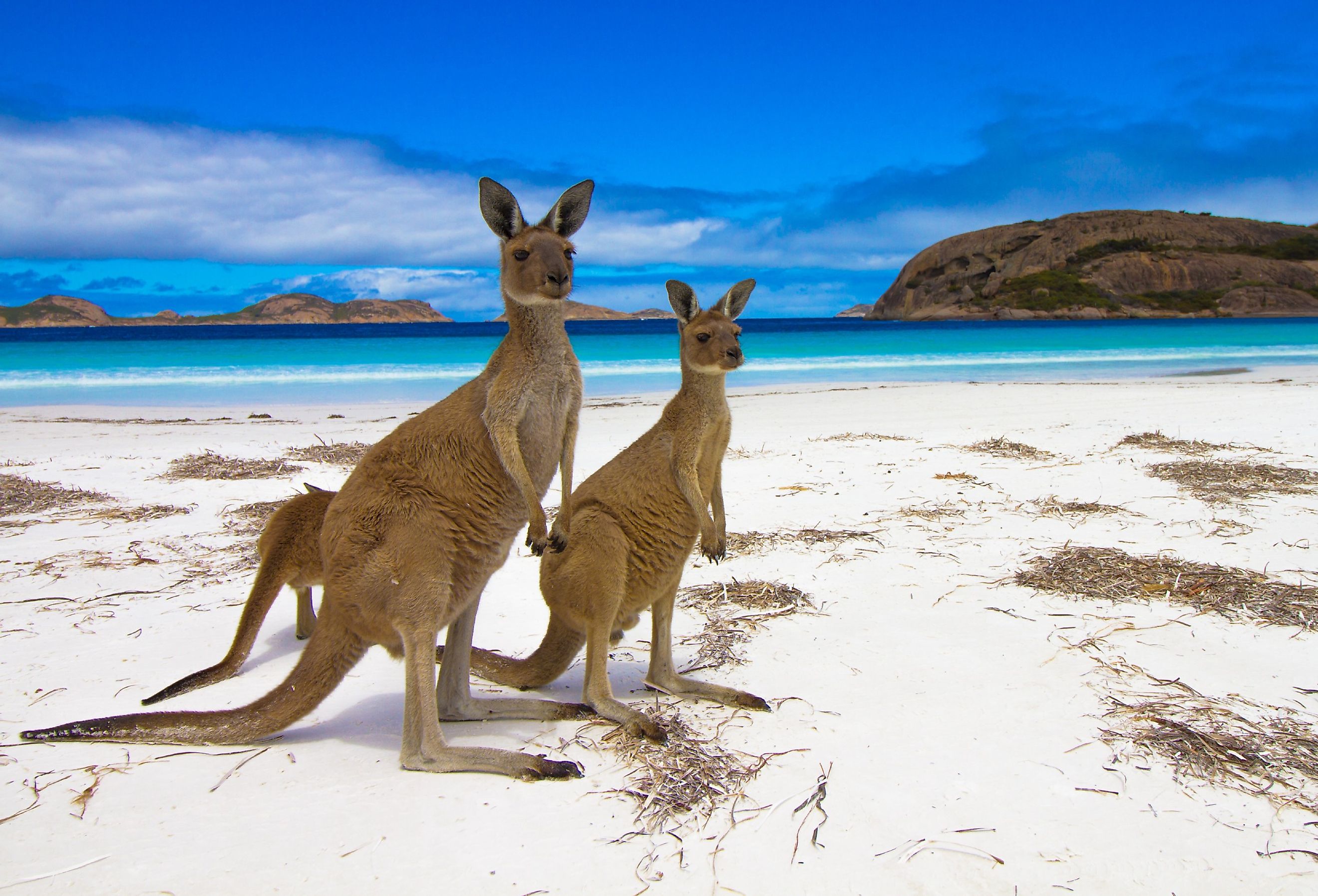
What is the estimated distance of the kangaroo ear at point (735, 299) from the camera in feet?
10.2

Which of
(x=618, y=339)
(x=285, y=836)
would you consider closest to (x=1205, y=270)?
(x=618, y=339)

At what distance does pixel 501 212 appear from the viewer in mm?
2516

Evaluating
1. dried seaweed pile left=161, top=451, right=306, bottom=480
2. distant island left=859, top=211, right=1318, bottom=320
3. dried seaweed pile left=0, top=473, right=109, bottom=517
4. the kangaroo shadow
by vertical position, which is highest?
distant island left=859, top=211, right=1318, bottom=320

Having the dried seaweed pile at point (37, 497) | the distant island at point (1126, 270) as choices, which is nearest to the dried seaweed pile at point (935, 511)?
the dried seaweed pile at point (37, 497)

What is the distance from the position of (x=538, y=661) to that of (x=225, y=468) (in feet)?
16.3

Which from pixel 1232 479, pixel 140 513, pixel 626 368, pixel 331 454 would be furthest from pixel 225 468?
pixel 626 368

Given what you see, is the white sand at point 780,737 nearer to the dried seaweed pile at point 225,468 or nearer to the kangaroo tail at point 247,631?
the kangaroo tail at point 247,631

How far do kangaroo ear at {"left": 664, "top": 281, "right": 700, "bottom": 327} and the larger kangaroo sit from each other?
2.06 feet

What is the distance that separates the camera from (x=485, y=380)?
2586mm

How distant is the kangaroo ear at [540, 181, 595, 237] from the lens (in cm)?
255

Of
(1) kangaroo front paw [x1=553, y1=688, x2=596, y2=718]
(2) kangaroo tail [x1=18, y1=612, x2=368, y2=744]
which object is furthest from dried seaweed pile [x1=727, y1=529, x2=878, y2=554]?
(2) kangaroo tail [x1=18, y1=612, x2=368, y2=744]

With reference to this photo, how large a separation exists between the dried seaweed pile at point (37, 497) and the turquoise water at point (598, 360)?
29.3 ft

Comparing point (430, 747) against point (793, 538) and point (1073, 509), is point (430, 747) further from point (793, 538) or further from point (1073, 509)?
point (1073, 509)

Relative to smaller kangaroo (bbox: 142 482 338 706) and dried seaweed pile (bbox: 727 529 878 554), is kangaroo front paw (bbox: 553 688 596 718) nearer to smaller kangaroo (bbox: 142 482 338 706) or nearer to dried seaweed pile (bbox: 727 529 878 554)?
smaller kangaroo (bbox: 142 482 338 706)
